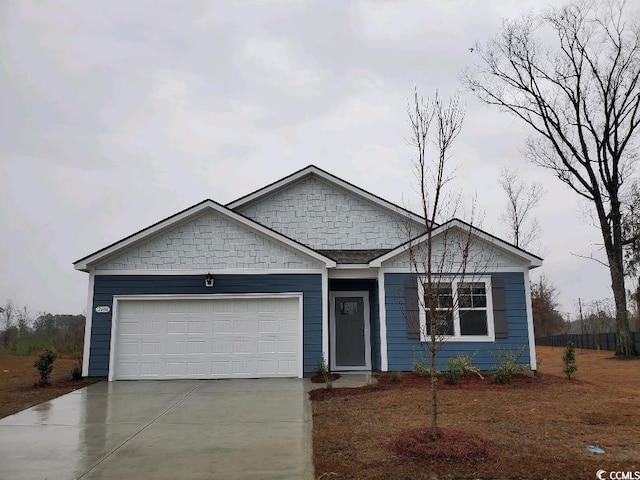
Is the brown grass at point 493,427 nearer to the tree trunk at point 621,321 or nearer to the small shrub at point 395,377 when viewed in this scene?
the small shrub at point 395,377

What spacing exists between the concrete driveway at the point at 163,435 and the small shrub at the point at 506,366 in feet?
14.1

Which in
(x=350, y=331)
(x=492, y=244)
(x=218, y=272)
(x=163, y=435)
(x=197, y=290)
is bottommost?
(x=163, y=435)

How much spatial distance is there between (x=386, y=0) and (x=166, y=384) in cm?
1038

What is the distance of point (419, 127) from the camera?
22.3 feet

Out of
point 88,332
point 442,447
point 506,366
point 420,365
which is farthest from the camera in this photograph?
point 88,332

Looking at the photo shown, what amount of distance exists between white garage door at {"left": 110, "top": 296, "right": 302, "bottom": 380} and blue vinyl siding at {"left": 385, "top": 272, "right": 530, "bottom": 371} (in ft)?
7.82

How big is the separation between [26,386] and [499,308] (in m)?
11.6

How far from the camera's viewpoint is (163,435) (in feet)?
22.4

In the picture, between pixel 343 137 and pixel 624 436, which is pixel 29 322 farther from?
pixel 624 436

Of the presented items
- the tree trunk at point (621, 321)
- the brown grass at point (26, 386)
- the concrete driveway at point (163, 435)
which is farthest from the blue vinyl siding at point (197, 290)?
the tree trunk at point (621, 321)

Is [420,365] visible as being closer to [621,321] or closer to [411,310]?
[411,310]

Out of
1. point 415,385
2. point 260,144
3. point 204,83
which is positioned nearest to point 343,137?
point 260,144

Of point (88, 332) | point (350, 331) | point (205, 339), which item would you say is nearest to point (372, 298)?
point (350, 331)

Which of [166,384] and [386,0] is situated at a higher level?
[386,0]
